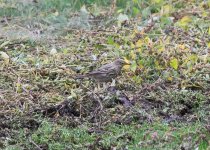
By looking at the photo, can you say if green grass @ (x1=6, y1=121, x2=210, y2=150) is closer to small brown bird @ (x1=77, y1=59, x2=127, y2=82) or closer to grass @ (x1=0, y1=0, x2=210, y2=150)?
grass @ (x1=0, y1=0, x2=210, y2=150)

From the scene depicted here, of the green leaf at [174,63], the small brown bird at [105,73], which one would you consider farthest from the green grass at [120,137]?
the green leaf at [174,63]

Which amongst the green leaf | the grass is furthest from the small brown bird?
the green leaf

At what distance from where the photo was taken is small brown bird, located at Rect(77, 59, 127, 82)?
3754 millimetres

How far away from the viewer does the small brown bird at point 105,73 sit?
12.3 feet

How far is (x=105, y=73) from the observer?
3756mm

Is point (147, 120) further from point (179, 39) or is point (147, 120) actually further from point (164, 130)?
point (179, 39)

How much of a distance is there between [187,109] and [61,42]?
150 centimetres

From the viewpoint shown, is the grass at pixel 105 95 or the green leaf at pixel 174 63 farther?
the green leaf at pixel 174 63

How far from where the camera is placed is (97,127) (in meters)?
3.21

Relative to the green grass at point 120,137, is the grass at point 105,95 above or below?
above

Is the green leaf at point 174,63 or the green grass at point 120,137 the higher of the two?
the green leaf at point 174,63

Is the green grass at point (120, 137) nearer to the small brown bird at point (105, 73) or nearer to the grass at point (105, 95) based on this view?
the grass at point (105, 95)

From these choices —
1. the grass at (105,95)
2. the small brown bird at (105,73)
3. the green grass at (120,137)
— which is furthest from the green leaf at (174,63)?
the green grass at (120,137)

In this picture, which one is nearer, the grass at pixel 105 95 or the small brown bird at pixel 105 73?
the grass at pixel 105 95
